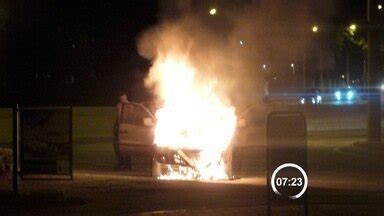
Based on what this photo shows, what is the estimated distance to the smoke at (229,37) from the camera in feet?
78.8

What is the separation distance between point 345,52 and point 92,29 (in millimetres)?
21248

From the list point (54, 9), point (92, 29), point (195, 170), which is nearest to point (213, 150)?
point (195, 170)

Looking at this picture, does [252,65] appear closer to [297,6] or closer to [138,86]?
[297,6]

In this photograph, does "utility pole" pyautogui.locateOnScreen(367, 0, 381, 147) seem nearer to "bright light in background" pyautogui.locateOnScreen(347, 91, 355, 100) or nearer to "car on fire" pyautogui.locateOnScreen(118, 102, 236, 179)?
"car on fire" pyautogui.locateOnScreen(118, 102, 236, 179)

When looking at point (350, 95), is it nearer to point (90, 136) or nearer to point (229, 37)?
point (90, 136)

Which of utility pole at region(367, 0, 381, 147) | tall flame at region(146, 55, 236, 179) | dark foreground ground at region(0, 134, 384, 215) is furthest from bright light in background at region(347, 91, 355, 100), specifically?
dark foreground ground at region(0, 134, 384, 215)

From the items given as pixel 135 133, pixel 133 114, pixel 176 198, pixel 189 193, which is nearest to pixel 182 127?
pixel 135 133

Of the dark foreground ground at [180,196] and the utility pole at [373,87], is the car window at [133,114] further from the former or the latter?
the utility pole at [373,87]

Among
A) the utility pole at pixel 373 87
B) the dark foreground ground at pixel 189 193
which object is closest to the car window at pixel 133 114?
the dark foreground ground at pixel 189 193
